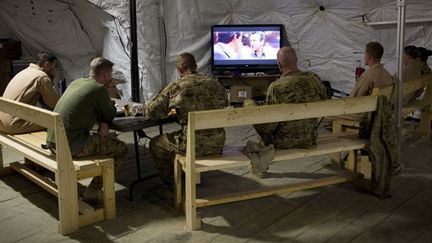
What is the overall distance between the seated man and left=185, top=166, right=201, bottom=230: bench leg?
27.8 inches

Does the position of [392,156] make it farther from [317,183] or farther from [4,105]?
[4,105]

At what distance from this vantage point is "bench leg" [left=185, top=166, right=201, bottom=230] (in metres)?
3.09

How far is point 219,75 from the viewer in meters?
7.07

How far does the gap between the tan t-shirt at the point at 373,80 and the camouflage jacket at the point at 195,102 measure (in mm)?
1511

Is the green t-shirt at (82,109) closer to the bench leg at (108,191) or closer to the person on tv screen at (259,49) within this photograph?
the bench leg at (108,191)

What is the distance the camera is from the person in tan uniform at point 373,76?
14.0 ft

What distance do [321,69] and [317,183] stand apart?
374cm

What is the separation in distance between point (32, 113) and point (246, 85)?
168 inches

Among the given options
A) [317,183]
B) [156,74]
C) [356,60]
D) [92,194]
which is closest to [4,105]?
[92,194]

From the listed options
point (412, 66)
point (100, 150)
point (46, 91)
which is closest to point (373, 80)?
point (412, 66)

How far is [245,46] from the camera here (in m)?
7.16

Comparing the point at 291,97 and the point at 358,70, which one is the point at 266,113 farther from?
the point at 358,70

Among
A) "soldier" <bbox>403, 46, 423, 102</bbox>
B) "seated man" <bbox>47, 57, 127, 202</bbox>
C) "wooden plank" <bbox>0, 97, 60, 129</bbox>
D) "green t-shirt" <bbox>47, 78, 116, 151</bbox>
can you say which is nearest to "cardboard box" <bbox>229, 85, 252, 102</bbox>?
"soldier" <bbox>403, 46, 423, 102</bbox>

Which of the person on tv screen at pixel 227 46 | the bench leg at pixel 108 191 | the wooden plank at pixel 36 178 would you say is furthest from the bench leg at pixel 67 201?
the person on tv screen at pixel 227 46
